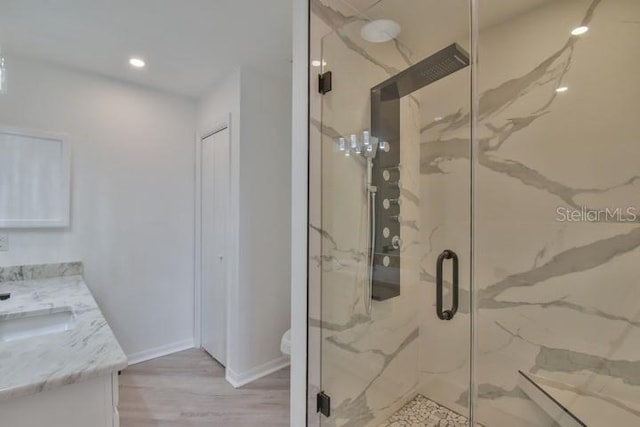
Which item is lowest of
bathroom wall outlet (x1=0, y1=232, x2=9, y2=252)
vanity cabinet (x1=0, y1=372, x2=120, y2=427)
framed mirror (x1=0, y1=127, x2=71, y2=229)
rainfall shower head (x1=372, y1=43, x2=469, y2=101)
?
vanity cabinet (x1=0, y1=372, x2=120, y2=427)

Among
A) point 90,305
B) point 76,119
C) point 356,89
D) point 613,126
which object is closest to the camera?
point 613,126

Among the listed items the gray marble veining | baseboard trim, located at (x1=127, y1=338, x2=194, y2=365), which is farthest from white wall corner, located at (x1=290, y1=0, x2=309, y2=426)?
the gray marble veining

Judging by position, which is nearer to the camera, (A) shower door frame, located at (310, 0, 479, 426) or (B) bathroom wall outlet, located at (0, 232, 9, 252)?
(A) shower door frame, located at (310, 0, 479, 426)

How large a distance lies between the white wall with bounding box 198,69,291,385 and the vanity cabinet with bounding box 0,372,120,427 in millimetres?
1437

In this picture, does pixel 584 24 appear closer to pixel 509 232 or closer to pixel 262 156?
pixel 509 232

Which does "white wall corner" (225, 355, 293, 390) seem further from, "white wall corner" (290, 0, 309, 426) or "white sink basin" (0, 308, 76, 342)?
"white sink basin" (0, 308, 76, 342)

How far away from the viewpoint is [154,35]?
2045 mm

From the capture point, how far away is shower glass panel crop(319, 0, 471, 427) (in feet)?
5.60

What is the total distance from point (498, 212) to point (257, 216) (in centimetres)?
176

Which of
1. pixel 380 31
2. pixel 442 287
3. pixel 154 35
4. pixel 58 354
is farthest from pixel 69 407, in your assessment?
pixel 380 31

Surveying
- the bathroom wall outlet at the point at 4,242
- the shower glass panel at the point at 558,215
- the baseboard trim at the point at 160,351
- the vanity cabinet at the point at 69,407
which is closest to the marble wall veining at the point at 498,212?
the shower glass panel at the point at 558,215

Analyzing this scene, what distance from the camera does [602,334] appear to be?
1.52 m

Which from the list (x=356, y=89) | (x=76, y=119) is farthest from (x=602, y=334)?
(x=76, y=119)

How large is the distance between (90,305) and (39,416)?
0.83 meters
